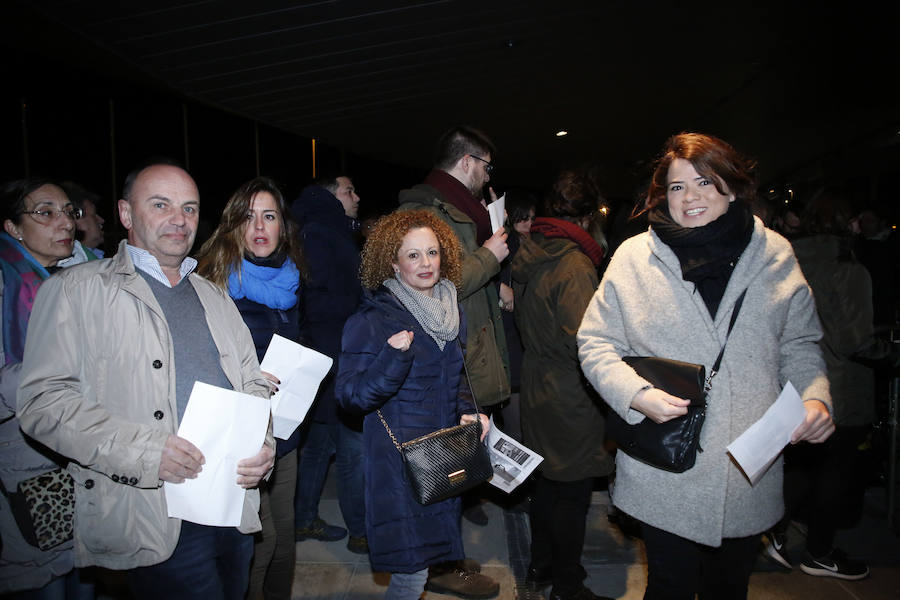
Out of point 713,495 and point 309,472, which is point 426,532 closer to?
point 713,495

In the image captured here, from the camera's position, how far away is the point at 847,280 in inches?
127

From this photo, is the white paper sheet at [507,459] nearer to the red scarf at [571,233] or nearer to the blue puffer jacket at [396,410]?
the blue puffer jacket at [396,410]

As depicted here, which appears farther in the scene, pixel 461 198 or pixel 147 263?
pixel 461 198

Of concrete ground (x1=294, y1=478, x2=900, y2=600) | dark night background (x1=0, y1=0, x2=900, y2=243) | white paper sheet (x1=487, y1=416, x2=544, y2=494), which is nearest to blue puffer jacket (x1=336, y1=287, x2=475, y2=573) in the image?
white paper sheet (x1=487, y1=416, x2=544, y2=494)

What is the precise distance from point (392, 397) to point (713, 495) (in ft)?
4.41

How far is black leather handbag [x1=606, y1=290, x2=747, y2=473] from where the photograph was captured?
186cm

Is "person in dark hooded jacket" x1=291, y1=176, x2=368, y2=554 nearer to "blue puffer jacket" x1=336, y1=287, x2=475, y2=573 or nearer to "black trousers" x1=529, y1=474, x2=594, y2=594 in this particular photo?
"blue puffer jacket" x1=336, y1=287, x2=475, y2=573

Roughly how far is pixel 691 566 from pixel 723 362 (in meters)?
0.80

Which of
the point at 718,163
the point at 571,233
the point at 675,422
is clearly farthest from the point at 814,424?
the point at 571,233

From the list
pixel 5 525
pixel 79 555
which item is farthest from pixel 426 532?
pixel 5 525

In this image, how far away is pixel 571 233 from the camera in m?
3.05

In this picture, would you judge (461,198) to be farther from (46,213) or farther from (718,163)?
(46,213)

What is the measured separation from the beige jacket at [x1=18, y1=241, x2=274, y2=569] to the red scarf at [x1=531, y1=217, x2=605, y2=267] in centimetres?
205

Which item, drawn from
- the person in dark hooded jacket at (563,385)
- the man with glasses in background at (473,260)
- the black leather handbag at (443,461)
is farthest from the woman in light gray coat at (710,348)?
the man with glasses in background at (473,260)
